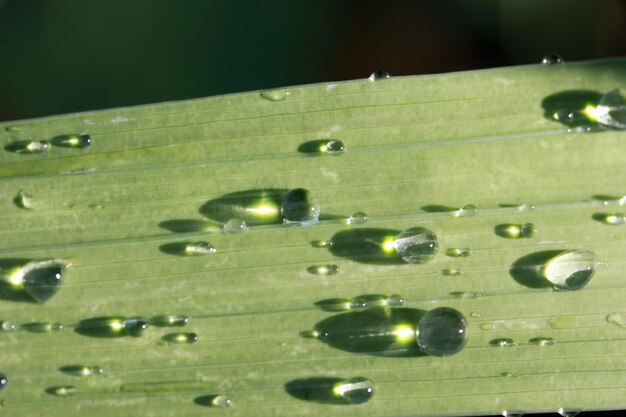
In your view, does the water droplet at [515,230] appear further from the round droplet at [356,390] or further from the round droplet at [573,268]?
the round droplet at [356,390]

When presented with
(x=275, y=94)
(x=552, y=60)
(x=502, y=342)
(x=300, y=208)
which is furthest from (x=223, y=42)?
(x=502, y=342)

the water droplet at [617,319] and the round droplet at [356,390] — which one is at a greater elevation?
the water droplet at [617,319]

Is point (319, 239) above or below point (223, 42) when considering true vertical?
below

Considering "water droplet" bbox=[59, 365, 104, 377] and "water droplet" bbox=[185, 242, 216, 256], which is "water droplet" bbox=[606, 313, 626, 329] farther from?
"water droplet" bbox=[59, 365, 104, 377]

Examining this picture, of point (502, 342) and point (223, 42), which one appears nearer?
point (502, 342)

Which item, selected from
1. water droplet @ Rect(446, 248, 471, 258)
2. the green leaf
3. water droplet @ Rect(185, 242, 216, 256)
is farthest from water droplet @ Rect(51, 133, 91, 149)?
water droplet @ Rect(446, 248, 471, 258)

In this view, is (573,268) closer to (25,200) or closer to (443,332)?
(443,332)

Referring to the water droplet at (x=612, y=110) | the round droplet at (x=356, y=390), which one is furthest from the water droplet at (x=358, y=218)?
the water droplet at (x=612, y=110)
